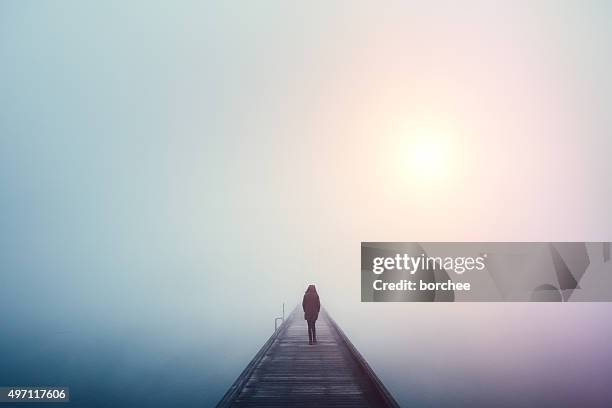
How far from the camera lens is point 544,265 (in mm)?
10562

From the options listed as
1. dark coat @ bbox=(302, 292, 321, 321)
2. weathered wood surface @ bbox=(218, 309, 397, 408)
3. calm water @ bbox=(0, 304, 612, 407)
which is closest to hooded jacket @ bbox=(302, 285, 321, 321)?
dark coat @ bbox=(302, 292, 321, 321)

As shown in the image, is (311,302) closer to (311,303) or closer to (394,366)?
(311,303)

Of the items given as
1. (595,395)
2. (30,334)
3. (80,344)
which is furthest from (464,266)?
(30,334)

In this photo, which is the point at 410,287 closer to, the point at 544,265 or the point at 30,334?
the point at 544,265

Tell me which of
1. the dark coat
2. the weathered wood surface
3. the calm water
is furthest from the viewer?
the calm water

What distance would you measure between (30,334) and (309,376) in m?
42.6

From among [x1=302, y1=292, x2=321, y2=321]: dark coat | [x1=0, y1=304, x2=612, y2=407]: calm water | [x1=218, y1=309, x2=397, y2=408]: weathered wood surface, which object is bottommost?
[x1=0, y1=304, x2=612, y2=407]: calm water

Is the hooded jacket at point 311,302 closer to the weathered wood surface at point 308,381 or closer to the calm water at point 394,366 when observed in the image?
the weathered wood surface at point 308,381

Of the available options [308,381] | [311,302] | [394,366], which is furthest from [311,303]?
[394,366]

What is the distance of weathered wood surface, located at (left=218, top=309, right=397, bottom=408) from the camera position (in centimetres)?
771

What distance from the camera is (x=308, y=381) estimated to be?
903cm

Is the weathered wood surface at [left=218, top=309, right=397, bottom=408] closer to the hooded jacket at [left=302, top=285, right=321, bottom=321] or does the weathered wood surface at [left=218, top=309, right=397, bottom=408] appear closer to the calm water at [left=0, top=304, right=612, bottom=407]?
the hooded jacket at [left=302, top=285, right=321, bottom=321]

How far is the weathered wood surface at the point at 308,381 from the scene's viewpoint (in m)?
7.71

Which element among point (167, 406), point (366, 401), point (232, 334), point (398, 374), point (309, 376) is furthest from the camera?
point (232, 334)
